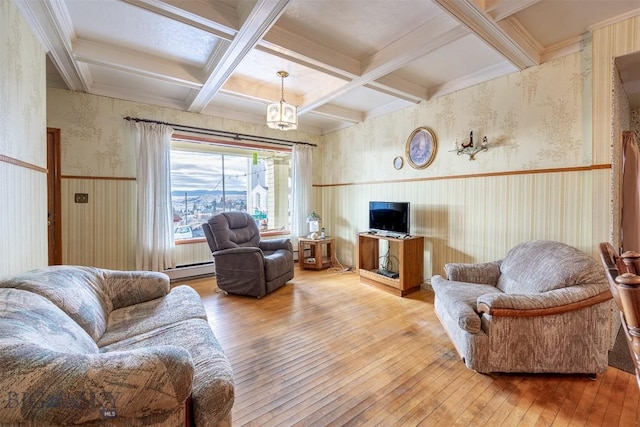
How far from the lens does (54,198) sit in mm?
3275

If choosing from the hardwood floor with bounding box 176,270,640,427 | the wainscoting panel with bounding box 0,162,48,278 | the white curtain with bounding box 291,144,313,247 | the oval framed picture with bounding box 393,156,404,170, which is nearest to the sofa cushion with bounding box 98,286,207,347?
the hardwood floor with bounding box 176,270,640,427

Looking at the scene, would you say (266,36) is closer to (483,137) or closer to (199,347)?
(199,347)

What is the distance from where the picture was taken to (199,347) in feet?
4.67

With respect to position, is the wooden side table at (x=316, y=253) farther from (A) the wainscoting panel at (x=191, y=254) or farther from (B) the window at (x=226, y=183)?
(A) the wainscoting panel at (x=191, y=254)

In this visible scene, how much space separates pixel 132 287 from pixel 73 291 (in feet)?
1.59

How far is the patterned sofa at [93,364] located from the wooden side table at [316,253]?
310 cm

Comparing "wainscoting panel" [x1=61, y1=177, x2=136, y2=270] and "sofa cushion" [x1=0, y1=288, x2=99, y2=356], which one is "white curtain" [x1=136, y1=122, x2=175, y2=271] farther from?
"sofa cushion" [x1=0, y1=288, x2=99, y2=356]

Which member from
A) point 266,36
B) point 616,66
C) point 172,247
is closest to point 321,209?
point 172,247

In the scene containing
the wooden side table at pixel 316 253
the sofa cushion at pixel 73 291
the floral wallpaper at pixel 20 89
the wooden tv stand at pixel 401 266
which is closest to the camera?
the sofa cushion at pixel 73 291

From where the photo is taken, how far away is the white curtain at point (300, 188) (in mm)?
5137

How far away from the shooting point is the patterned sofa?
86 cm

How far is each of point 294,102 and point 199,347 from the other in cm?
341

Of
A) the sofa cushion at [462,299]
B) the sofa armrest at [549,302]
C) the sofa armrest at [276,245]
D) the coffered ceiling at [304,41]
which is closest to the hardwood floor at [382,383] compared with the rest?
the sofa cushion at [462,299]

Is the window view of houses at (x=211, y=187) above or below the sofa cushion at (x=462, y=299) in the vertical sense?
above
